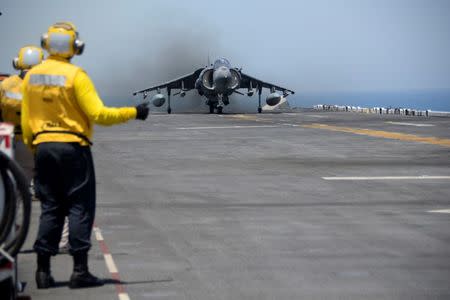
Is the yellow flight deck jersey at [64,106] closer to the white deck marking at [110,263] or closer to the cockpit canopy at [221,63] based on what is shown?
the white deck marking at [110,263]

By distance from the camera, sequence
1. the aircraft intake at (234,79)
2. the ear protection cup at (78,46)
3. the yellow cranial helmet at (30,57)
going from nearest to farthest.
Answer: the ear protection cup at (78,46)
the yellow cranial helmet at (30,57)
the aircraft intake at (234,79)

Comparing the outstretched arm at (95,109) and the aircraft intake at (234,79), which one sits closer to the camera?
the outstretched arm at (95,109)

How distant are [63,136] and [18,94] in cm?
230

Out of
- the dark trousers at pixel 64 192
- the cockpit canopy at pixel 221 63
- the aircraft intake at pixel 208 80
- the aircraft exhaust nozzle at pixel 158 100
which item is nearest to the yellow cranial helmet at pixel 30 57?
the dark trousers at pixel 64 192

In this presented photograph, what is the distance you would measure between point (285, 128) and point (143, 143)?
38.2 feet

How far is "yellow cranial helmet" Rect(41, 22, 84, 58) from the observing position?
31.2 feet

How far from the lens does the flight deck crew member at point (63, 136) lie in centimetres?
941

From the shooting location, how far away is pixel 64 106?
946 cm

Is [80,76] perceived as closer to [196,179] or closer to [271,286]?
[271,286]

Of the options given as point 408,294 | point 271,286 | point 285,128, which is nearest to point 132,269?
point 271,286

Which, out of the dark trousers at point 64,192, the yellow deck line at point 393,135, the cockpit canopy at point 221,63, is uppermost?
the cockpit canopy at point 221,63

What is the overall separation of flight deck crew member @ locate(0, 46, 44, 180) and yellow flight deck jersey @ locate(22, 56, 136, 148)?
1562 mm

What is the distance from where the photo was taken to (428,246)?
40.1 ft

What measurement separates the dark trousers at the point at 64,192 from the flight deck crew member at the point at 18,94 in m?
1.71
